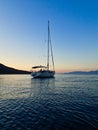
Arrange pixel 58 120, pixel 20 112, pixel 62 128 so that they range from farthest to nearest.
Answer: pixel 20 112 < pixel 58 120 < pixel 62 128

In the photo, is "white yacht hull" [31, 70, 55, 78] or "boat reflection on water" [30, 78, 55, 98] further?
"white yacht hull" [31, 70, 55, 78]

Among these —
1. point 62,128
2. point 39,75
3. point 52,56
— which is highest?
Answer: point 52,56

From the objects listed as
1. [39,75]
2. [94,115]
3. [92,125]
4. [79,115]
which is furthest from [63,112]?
[39,75]

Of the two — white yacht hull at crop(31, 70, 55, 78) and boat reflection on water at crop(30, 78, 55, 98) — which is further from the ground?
white yacht hull at crop(31, 70, 55, 78)

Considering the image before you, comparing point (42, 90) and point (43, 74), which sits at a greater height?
point (43, 74)

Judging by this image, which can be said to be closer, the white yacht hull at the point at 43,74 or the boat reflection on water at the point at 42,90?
the boat reflection on water at the point at 42,90

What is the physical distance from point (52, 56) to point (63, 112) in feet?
240

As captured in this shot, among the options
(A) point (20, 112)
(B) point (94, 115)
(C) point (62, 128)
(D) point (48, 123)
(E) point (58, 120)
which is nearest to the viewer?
(C) point (62, 128)

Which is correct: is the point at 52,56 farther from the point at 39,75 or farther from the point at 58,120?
the point at 58,120

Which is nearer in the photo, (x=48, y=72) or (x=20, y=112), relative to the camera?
(x=20, y=112)

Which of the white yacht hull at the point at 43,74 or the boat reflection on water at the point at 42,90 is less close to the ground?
the white yacht hull at the point at 43,74

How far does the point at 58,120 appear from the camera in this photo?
16250mm

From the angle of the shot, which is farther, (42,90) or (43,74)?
(43,74)

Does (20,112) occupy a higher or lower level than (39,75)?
lower
